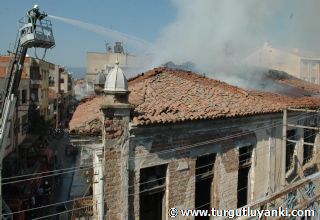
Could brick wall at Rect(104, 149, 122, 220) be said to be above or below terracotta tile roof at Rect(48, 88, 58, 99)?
below

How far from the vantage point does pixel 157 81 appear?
12.8 metres

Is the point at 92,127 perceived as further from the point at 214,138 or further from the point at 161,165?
the point at 214,138

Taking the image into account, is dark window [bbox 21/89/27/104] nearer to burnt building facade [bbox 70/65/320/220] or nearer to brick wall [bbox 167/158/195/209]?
burnt building facade [bbox 70/65/320/220]

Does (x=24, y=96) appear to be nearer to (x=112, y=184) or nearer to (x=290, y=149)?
(x=290, y=149)

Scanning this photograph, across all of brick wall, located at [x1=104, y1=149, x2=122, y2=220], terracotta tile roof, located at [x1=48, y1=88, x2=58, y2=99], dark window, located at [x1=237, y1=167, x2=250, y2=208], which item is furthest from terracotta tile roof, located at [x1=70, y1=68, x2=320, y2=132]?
terracotta tile roof, located at [x1=48, y1=88, x2=58, y2=99]

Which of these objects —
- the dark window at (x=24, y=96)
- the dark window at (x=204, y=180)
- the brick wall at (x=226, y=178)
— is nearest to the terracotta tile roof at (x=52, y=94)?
the dark window at (x=24, y=96)

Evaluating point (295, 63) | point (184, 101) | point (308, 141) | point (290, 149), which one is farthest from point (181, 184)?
point (295, 63)

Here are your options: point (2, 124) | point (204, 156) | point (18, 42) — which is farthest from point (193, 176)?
point (18, 42)

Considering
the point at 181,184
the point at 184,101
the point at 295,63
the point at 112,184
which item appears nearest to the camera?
the point at 112,184

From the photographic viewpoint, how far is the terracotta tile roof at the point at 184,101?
9.66 meters

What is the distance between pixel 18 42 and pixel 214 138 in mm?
8137

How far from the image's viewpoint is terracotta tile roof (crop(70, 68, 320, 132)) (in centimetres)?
966

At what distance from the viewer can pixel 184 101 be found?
11.3m

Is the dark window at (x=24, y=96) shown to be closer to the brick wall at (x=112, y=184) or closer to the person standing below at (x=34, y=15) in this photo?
the person standing below at (x=34, y=15)
